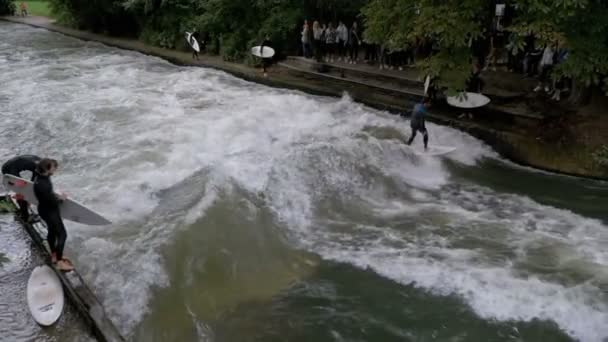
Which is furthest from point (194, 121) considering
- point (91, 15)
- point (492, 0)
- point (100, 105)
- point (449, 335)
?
point (91, 15)

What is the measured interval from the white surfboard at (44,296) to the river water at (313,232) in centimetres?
18

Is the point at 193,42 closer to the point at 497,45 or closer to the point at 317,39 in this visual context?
the point at 317,39

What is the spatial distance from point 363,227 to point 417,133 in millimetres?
4917

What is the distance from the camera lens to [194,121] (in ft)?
51.0

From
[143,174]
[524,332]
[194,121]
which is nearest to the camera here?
[524,332]

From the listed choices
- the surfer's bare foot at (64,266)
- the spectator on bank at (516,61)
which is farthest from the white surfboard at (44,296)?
the spectator on bank at (516,61)

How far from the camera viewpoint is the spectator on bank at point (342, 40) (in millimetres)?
18531

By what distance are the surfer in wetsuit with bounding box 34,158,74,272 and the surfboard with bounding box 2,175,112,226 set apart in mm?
330

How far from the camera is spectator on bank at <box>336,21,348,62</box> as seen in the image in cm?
1853

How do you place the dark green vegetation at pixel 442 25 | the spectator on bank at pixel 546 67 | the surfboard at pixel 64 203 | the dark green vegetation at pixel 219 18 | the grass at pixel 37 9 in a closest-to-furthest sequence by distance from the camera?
the surfboard at pixel 64 203, the dark green vegetation at pixel 442 25, the spectator on bank at pixel 546 67, the dark green vegetation at pixel 219 18, the grass at pixel 37 9

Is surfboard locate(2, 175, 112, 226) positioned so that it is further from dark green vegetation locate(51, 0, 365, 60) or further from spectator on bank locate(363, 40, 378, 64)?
dark green vegetation locate(51, 0, 365, 60)

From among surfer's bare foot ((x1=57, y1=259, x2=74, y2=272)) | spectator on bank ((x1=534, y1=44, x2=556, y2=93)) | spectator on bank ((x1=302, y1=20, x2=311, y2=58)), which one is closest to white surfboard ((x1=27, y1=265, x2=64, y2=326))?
→ surfer's bare foot ((x1=57, y1=259, x2=74, y2=272))

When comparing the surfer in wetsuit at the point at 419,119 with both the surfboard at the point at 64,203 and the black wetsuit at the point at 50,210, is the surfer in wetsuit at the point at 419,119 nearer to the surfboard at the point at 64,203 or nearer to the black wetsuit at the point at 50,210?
the surfboard at the point at 64,203

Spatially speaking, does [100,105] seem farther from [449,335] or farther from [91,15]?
[91,15]
